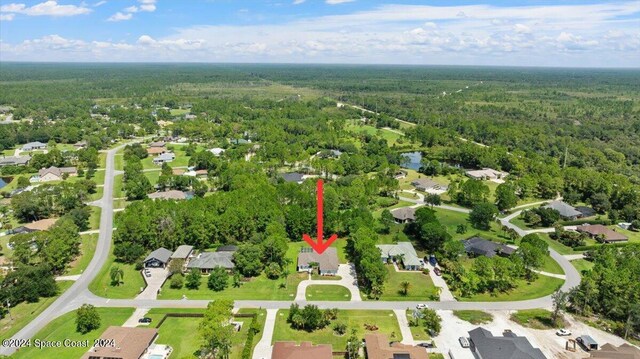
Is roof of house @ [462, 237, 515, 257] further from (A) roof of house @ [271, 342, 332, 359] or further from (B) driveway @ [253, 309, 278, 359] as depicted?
(A) roof of house @ [271, 342, 332, 359]

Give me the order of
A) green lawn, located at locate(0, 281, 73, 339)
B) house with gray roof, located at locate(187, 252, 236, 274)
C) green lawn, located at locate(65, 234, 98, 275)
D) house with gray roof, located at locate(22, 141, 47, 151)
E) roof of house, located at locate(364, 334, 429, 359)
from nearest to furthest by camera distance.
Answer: roof of house, located at locate(364, 334, 429, 359)
green lawn, located at locate(0, 281, 73, 339)
house with gray roof, located at locate(187, 252, 236, 274)
green lawn, located at locate(65, 234, 98, 275)
house with gray roof, located at locate(22, 141, 47, 151)

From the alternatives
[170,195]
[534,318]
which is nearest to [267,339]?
[534,318]

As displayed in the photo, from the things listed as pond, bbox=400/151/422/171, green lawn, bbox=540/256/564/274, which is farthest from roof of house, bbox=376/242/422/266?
pond, bbox=400/151/422/171

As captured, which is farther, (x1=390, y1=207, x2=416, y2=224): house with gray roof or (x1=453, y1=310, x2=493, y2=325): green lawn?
(x1=390, y1=207, x2=416, y2=224): house with gray roof

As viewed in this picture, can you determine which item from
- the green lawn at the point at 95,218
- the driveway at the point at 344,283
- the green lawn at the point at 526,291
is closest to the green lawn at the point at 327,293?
the driveway at the point at 344,283

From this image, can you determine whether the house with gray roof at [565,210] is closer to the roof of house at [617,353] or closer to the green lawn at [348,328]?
the roof of house at [617,353]

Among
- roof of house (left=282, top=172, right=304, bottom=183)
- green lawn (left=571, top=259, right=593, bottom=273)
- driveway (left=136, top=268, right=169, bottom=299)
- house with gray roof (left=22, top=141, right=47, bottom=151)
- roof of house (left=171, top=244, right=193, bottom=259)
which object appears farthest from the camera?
house with gray roof (left=22, top=141, right=47, bottom=151)
